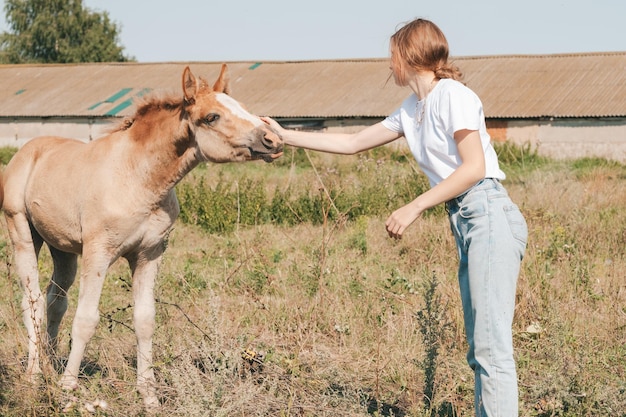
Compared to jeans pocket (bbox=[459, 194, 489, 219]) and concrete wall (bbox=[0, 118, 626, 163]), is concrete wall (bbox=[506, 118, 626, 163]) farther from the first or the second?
jeans pocket (bbox=[459, 194, 489, 219])

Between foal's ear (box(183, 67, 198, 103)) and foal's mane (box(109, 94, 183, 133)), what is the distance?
0.19m

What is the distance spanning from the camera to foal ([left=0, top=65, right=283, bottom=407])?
4859 mm

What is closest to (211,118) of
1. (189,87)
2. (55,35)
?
(189,87)

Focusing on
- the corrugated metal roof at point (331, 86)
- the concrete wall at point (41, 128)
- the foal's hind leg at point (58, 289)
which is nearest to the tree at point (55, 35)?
the corrugated metal roof at point (331, 86)

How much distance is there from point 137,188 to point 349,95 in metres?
26.9

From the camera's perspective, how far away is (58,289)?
240 inches

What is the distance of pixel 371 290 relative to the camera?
729 centimetres

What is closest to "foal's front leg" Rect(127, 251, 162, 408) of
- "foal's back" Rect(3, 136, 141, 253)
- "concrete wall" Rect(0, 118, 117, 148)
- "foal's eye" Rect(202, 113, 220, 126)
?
"foal's back" Rect(3, 136, 141, 253)

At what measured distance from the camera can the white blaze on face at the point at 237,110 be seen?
482 centimetres

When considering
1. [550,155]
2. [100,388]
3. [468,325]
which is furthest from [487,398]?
[550,155]

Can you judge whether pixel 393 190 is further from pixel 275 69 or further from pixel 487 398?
pixel 275 69

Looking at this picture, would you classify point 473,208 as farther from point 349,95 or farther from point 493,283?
point 349,95

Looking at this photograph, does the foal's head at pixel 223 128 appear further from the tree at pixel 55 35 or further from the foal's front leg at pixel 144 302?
the tree at pixel 55 35

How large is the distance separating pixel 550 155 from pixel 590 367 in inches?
868
